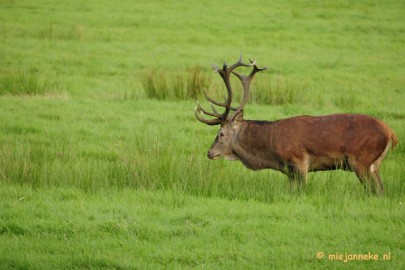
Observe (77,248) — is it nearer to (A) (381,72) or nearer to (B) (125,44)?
(A) (381,72)

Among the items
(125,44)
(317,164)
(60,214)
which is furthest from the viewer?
(125,44)

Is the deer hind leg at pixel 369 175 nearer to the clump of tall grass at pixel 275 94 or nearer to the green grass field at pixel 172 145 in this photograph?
the green grass field at pixel 172 145

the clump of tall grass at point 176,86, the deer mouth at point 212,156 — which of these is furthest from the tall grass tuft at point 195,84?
the deer mouth at point 212,156

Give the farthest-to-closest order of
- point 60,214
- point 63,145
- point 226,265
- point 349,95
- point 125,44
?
1. point 125,44
2. point 349,95
3. point 63,145
4. point 60,214
5. point 226,265

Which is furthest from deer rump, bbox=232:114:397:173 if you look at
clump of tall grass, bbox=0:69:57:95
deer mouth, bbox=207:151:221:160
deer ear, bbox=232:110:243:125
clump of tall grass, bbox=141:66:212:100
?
clump of tall grass, bbox=0:69:57:95

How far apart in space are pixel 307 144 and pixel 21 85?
808 centimetres

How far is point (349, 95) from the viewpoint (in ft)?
51.3

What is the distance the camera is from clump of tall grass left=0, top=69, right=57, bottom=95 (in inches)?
605

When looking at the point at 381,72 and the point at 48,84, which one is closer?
the point at 48,84

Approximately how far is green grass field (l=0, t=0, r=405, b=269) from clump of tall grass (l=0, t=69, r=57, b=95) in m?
Result: 0.04

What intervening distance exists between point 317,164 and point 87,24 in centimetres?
1756

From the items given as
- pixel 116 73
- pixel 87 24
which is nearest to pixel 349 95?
pixel 116 73

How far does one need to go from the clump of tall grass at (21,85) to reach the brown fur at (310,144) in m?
6.75

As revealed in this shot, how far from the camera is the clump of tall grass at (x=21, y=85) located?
605 inches
